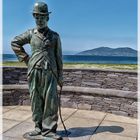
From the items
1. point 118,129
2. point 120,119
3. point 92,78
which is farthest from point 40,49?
point 92,78

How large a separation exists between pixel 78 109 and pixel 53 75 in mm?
2926

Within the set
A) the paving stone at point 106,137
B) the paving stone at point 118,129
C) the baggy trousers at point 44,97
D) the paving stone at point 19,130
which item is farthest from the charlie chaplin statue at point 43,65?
the paving stone at point 118,129

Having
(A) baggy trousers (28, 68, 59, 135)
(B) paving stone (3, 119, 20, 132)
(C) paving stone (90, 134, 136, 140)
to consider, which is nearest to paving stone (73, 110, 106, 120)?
(C) paving stone (90, 134, 136, 140)

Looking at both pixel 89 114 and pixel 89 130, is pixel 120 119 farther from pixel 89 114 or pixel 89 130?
pixel 89 130

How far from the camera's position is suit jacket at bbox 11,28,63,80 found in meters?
5.00

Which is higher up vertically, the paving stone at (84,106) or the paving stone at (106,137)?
the paving stone at (84,106)

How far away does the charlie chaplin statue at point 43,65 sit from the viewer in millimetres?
4992

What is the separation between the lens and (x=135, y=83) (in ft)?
25.4

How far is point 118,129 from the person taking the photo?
242 inches

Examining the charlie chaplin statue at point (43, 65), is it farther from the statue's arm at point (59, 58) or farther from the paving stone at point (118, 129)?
the paving stone at point (118, 129)

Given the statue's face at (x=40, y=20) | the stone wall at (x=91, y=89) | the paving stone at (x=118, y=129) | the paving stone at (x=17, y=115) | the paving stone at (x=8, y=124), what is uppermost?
the statue's face at (x=40, y=20)

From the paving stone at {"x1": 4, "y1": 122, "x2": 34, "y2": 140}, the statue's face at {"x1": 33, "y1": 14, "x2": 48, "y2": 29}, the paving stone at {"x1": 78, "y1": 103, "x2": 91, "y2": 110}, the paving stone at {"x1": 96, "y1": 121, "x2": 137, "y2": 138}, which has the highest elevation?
the statue's face at {"x1": 33, "y1": 14, "x2": 48, "y2": 29}

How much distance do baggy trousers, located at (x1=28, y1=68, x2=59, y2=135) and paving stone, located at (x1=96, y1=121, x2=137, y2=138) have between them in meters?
1.26

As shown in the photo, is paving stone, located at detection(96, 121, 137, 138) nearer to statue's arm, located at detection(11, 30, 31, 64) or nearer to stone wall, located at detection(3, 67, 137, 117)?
stone wall, located at detection(3, 67, 137, 117)
